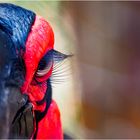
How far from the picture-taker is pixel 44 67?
802mm

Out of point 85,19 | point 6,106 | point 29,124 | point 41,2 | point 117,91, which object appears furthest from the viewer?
point 117,91

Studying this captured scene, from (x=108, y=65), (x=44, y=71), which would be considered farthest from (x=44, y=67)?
(x=108, y=65)

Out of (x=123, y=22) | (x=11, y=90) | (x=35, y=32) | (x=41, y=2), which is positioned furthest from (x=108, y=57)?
(x=11, y=90)

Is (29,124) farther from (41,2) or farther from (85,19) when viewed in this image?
(85,19)

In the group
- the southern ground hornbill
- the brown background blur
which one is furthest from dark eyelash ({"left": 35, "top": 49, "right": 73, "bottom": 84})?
the brown background blur

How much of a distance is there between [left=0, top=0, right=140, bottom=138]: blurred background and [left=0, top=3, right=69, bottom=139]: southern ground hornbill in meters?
0.06

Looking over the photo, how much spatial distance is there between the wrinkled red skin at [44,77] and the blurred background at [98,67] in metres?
0.06

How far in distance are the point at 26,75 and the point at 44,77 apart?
0.07 meters

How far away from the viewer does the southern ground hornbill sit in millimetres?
685

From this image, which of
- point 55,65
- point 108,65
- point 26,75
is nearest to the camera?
point 26,75

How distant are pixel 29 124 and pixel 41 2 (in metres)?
0.22

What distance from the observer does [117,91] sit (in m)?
1.25

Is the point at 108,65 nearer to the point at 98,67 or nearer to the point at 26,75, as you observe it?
the point at 98,67

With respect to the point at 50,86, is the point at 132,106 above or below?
below
